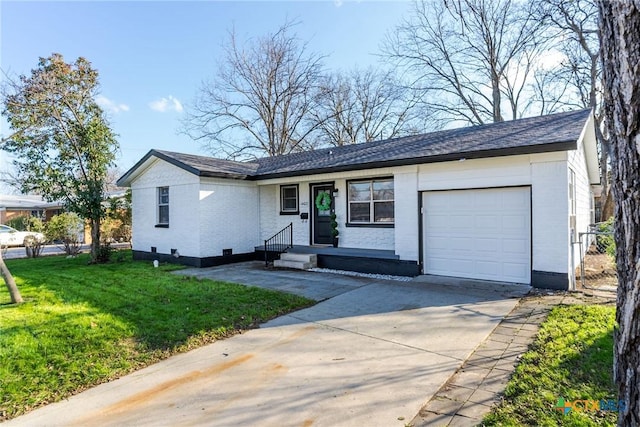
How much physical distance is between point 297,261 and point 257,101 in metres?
18.0

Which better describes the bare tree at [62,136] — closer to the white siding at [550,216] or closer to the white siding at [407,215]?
the white siding at [407,215]

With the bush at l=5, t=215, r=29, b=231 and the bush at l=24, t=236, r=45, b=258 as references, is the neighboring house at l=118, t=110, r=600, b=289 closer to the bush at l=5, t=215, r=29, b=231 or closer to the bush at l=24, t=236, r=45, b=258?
the bush at l=24, t=236, r=45, b=258

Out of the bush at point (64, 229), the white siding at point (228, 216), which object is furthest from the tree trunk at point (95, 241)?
the bush at point (64, 229)

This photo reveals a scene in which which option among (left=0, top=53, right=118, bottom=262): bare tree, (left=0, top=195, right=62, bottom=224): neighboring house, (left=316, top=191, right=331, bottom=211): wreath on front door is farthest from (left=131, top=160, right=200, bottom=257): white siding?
(left=0, top=195, right=62, bottom=224): neighboring house

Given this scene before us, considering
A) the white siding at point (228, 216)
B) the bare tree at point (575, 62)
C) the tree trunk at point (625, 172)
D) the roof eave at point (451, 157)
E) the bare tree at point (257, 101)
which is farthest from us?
the bare tree at point (257, 101)

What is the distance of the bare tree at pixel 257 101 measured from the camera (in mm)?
24562

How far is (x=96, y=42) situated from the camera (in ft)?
39.4

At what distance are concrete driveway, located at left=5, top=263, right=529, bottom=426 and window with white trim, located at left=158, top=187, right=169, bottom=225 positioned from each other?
Answer: 27.4ft

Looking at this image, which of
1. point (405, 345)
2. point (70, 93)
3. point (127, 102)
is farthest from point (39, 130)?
point (405, 345)

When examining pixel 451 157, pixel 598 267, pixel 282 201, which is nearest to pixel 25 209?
Answer: pixel 282 201

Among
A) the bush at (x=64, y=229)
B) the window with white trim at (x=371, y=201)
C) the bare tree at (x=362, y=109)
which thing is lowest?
the bush at (x=64, y=229)

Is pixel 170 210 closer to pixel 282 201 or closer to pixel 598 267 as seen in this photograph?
pixel 282 201

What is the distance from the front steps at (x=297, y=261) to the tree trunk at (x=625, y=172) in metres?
8.92

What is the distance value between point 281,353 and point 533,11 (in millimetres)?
20802
